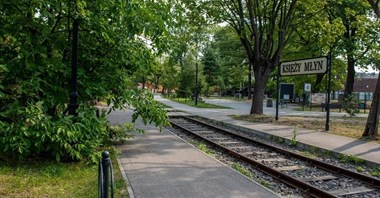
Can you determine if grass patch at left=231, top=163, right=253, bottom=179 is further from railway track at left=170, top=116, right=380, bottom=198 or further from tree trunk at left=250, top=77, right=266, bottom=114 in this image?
tree trunk at left=250, top=77, right=266, bottom=114

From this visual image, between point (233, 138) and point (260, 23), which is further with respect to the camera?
point (260, 23)

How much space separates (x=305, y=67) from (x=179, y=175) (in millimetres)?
12099

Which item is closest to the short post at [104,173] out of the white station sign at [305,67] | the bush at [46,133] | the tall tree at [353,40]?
the bush at [46,133]

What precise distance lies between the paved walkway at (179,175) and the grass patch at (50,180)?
42 centimetres

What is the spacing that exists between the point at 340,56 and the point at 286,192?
3325 centimetres

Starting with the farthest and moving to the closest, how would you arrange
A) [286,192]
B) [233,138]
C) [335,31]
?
[335,31]
[233,138]
[286,192]

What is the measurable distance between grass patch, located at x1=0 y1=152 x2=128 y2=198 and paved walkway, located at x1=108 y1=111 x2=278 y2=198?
42cm

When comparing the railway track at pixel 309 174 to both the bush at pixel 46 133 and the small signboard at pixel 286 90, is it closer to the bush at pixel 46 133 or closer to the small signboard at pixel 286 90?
the bush at pixel 46 133

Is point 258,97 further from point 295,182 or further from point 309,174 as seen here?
point 295,182

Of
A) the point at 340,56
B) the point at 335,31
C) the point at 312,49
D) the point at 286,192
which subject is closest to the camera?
the point at 286,192

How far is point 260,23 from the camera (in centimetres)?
2322

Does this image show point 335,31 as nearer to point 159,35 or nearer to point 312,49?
point 312,49

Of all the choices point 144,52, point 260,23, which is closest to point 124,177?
point 144,52

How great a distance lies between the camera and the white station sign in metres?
16.3
